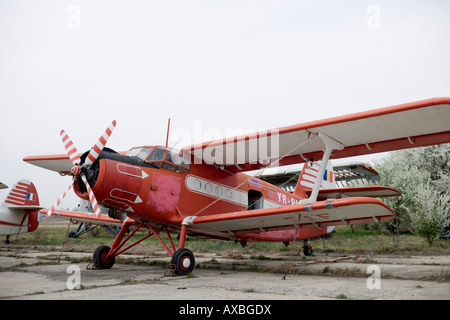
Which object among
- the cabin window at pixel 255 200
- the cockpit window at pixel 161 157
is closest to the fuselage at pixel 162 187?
the cockpit window at pixel 161 157

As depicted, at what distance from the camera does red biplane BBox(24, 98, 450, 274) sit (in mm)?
6945

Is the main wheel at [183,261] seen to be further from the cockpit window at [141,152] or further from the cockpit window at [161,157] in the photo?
the cockpit window at [141,152]

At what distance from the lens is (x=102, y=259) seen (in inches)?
336

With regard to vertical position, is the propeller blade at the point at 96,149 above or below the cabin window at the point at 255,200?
above

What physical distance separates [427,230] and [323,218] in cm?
861

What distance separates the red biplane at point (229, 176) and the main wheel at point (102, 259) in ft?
0.08

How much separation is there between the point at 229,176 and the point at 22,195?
50.2 feet

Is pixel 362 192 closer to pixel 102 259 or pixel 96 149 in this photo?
pixel 102 259

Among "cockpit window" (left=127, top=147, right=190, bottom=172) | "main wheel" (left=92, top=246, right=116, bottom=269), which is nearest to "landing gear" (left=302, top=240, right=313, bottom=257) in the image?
"cockpit window" (left=127, top=147, right=190, bottom=172)

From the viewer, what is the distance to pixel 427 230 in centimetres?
1394

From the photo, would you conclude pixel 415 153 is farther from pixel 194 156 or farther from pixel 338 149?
pixel 194 156

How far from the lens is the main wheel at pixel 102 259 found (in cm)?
845

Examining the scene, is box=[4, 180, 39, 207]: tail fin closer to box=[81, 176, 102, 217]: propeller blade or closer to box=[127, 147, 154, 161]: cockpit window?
box=[127, 147, 154, 161]: cockpit window

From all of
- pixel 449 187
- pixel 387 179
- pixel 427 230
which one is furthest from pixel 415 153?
pixel 427 230
